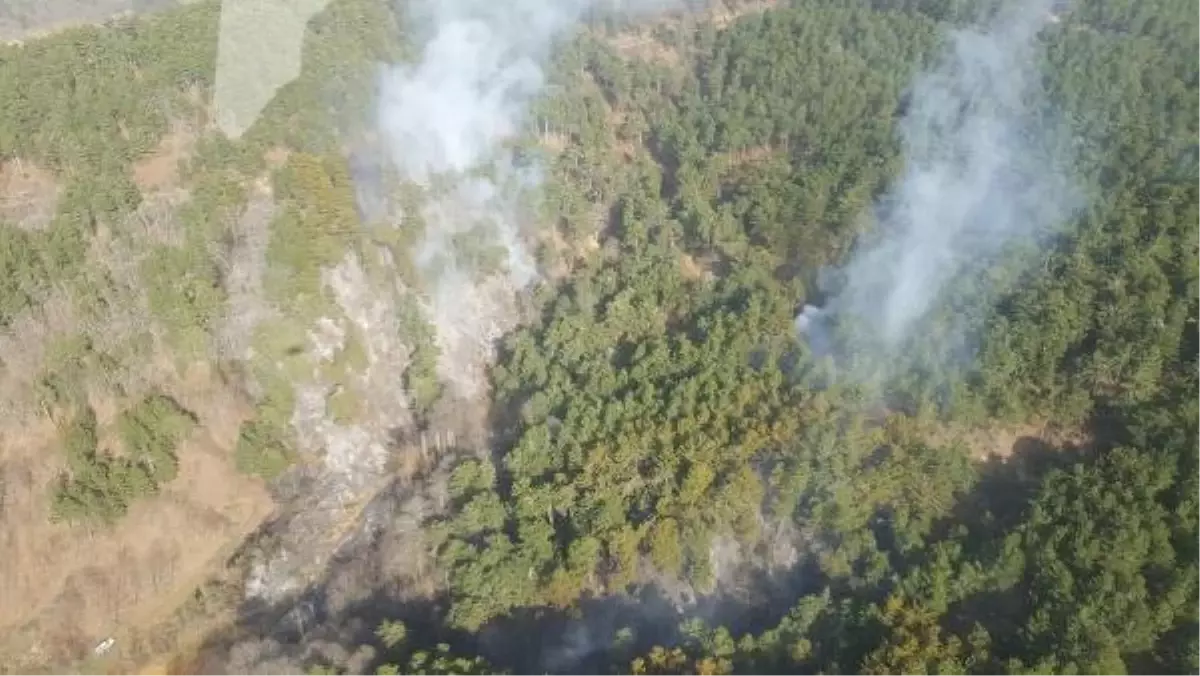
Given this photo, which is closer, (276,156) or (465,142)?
(276,156)

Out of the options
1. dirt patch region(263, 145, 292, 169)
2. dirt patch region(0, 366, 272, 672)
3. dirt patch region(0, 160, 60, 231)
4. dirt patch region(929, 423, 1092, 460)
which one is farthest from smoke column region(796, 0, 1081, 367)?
dirt patch region(0, 160, 60, 231)

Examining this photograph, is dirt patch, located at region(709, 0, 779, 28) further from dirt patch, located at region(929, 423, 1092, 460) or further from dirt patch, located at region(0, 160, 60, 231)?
dirt patch, located at region(0, 160, 60, 231)

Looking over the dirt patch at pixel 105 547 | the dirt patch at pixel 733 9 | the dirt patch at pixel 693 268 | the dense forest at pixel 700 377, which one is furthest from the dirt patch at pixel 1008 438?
the dirt patch at pixel 733 9

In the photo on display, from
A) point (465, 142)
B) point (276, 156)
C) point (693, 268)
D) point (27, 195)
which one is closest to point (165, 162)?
point (276, 156)

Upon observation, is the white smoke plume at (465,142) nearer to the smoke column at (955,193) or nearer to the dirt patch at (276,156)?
the dirt patch at (276,156)

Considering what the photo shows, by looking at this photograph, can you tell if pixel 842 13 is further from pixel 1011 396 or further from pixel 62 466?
pixel 62 466

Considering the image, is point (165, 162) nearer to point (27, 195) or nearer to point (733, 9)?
point (27, 195)

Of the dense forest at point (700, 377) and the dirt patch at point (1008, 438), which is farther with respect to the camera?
the dirt patch at point (1008, 438)
